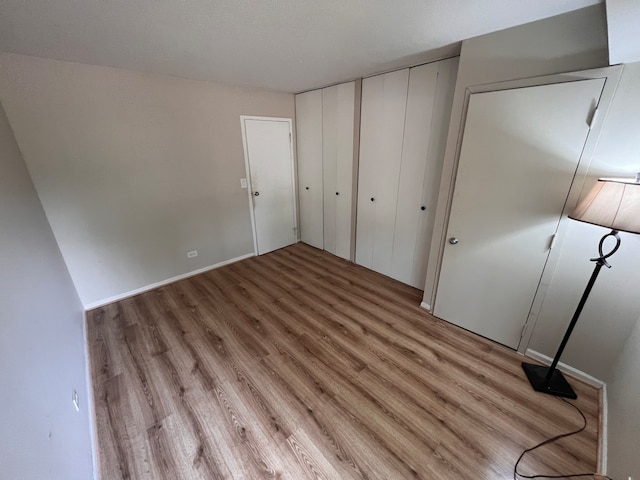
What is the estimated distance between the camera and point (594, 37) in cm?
139

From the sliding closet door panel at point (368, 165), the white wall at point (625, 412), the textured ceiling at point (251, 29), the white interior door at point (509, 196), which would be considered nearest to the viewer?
the white wall at point (625, 412)

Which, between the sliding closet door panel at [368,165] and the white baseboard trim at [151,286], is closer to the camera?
the white baseboard trim at [151,286]

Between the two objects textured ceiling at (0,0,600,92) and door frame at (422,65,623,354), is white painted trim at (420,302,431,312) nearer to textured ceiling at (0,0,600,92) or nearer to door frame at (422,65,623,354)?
door frame at (422,65,623,354)

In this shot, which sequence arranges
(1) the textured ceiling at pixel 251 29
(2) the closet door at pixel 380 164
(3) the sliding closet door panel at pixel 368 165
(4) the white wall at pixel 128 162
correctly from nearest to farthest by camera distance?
(1) the textured ceiling at pixel 251 29 < (4) the white wall at pixel 128 162 < (2) the closet door at pixel 380 164 < (3) the sliding closet door panel at pixel 368 165

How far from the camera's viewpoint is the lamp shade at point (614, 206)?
1181 mm

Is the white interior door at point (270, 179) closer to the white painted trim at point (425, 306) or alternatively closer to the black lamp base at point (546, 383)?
the white painted trim at point (425, 306)

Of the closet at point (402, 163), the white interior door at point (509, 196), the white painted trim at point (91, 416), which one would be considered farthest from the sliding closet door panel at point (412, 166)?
the white painted trim at point (91, 416)

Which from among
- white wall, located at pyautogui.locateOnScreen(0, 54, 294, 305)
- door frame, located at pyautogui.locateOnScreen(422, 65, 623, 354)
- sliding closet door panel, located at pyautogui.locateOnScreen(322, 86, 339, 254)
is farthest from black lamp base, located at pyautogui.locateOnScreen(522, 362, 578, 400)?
white wall, located at pyautogui.locateOnScreen(0, 54, 294, 305)

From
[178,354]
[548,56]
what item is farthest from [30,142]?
[548,56]

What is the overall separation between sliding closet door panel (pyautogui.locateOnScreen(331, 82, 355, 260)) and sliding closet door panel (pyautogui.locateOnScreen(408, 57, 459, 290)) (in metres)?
1.02

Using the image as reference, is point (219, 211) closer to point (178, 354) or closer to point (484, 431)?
point (178, 354)

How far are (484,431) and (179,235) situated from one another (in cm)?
345

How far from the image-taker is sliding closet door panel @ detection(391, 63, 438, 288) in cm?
238

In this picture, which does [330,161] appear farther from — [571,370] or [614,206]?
[571,370]
